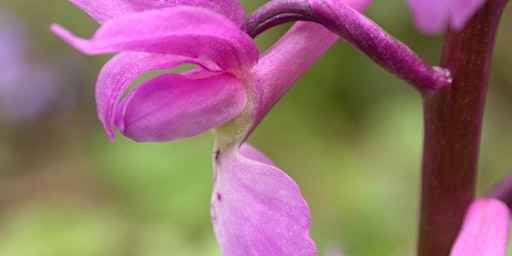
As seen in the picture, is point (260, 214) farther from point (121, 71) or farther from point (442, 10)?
point (442, 10)

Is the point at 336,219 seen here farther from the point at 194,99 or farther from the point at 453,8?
the point at 453,8

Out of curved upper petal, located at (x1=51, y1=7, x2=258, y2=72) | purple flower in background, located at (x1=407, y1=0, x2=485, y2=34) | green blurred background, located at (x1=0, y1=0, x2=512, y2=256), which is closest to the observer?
purple flower in background, located at (x1=407, y1=0, x2=485, y2=34)

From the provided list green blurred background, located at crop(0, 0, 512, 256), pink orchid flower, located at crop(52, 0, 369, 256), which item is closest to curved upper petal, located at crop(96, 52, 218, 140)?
pink orchid flower, located at crop(52, 0, 369, 256)

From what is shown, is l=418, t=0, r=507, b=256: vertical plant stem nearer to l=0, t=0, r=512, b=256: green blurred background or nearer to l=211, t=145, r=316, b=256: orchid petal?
l=211, t=145, r=316, b=256: orchid petal

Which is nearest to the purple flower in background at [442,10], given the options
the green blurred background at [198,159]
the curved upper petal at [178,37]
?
the curved upper petal at [178,37]

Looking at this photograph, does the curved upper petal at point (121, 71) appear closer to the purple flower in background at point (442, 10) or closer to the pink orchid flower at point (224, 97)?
the pink orchid flower at point (224, 97)

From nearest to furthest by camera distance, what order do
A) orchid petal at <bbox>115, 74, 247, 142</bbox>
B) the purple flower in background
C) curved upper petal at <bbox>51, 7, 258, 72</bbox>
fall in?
the purple flower in background
curved upper petal at <bbox>51, 7, 258, 72</bbox>
orchid petal at <bbox>115, 74, 247, 142</bbox>

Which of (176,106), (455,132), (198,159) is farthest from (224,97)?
(198,159)
